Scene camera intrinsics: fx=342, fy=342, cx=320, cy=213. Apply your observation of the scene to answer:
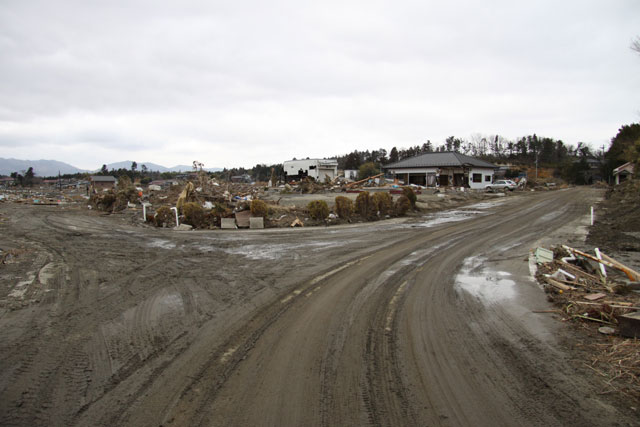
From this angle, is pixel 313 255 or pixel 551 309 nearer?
pixel 551 309

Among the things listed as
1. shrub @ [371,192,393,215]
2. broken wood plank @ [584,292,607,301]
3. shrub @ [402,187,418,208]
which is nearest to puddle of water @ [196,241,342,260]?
broken wood plank @ [584,292,607,301]

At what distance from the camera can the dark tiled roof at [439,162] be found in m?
47.9

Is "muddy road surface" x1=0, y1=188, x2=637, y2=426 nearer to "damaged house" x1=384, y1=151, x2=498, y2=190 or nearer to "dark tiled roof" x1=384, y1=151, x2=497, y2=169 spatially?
"damaged house" x1=384, y1=151, x2=498, y2=190

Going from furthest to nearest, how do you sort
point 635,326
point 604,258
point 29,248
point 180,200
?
point 180,200
point 29,248
point 604,258
point 635,326

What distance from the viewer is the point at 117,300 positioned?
6184 mm

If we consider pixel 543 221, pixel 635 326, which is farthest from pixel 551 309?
pixel 543 221

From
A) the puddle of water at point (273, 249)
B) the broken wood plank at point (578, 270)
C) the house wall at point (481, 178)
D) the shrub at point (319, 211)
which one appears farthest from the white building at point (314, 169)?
the broken wood plank at point (578, 270)

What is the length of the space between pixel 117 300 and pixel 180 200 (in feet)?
49.3

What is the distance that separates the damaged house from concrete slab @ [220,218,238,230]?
35642mm

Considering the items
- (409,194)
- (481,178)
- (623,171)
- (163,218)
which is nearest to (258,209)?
(163,218)

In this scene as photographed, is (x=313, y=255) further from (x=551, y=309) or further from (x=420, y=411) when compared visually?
(x=420, y=411)

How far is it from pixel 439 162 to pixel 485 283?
148ft

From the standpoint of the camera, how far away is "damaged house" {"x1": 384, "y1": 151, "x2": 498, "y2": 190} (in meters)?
47.4

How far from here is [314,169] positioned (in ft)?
205
